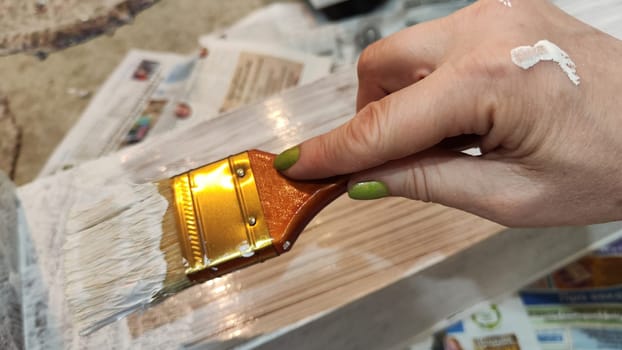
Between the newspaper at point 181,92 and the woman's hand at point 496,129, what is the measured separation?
2.25ft

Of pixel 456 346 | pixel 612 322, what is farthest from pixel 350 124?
pixel 612 322

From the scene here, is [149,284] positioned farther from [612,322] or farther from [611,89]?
[612,322]

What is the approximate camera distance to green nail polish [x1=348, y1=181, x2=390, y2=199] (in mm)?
573

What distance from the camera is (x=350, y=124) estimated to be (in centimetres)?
54

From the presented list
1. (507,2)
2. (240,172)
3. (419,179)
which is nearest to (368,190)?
(419,179)

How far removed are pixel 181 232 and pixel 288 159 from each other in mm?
159

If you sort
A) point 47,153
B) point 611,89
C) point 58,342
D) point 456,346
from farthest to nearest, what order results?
point 47,153, point 456,346, point 58,342, point 611,89

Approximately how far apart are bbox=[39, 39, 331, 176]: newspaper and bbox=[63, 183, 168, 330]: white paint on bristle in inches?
24.5

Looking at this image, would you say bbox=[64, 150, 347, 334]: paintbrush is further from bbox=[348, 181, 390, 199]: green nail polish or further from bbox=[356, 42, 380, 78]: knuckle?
bbox=[356, 42, 380, 78]: knuckle

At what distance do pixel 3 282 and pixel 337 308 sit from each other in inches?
18.4

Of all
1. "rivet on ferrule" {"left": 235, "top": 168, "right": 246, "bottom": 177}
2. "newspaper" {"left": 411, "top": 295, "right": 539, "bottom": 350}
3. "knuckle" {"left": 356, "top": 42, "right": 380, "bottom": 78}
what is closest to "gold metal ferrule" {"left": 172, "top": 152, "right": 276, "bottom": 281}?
"rivet on ferrule" {"left": 235, "top": 168, "right": 246, "bottom": 177}

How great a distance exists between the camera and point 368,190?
57 cm

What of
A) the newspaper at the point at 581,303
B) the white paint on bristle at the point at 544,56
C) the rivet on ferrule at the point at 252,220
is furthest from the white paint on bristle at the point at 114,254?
the newspaper at the point at 581,303

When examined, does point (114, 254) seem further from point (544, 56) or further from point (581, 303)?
point (581, 303)
